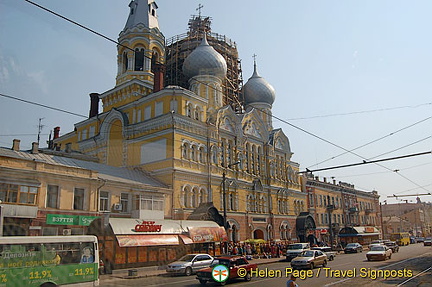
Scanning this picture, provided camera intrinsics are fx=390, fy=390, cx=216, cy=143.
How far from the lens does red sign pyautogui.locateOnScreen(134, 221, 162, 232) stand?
26.5 meters

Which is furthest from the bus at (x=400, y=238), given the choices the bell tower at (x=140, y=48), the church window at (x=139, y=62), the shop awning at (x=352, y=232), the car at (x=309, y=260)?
the church window at (x=139, y=62)

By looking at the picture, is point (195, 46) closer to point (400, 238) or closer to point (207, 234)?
point (207, 234)

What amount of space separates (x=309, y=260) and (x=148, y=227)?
36.2 feet

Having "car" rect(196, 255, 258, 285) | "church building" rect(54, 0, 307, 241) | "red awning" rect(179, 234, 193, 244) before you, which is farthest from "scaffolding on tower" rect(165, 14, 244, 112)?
"car" rect(196, 255, 258, 285)

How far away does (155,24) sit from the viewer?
1812 inches

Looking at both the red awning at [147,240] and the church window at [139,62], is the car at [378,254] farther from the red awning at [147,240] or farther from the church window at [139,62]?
the church window at [139,62]

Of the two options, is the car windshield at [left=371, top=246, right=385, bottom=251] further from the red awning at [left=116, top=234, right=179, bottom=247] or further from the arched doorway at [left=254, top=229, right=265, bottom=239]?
the red awning at [left=116, top=234, right=179, bottom=247]

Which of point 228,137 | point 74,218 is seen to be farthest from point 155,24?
point 74,218

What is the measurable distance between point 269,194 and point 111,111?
20957 mm

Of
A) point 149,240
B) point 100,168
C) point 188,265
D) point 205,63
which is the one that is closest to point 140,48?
point 205,63

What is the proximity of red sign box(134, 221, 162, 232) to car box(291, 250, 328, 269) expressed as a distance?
31.8ft

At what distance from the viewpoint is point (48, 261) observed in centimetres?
1423

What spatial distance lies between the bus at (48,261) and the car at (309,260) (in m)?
13.2

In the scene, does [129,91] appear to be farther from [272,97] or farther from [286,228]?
[286,228]
